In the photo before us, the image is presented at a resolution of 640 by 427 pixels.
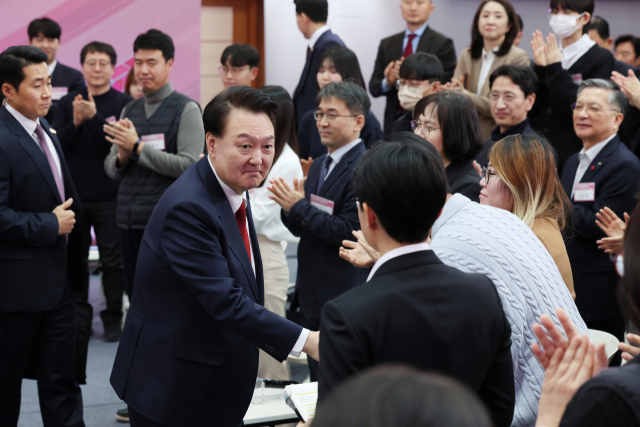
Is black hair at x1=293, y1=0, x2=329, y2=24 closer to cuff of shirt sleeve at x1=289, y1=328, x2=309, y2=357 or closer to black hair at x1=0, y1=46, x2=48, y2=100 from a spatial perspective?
black hair at x1=0, y1=46, x2=48, y2=100

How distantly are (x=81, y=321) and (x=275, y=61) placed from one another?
470 cm

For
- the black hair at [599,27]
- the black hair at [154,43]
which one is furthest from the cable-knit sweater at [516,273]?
the black hair at [599,27]

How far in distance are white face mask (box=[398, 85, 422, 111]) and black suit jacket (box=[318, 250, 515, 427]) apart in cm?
285

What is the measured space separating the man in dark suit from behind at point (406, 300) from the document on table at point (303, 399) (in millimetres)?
666

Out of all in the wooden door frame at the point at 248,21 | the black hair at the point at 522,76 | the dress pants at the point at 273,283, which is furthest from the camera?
the wooden door frame at the point at 248,21

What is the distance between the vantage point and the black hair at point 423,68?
3963 mm

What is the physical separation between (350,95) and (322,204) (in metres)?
0.55

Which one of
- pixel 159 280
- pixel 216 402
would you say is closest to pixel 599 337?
pixel 216 402

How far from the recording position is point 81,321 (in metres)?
3.08

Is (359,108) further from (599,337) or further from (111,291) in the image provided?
(111,291)

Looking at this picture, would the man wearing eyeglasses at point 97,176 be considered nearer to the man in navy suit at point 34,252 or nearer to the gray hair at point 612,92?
the man in navy suit at point 34,252

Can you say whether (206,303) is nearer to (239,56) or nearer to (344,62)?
(344,62)

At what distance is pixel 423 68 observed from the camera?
13.0ft

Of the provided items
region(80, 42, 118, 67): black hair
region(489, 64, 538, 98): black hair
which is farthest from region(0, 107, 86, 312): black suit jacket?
region(489, 64, 538, 98): black hair
